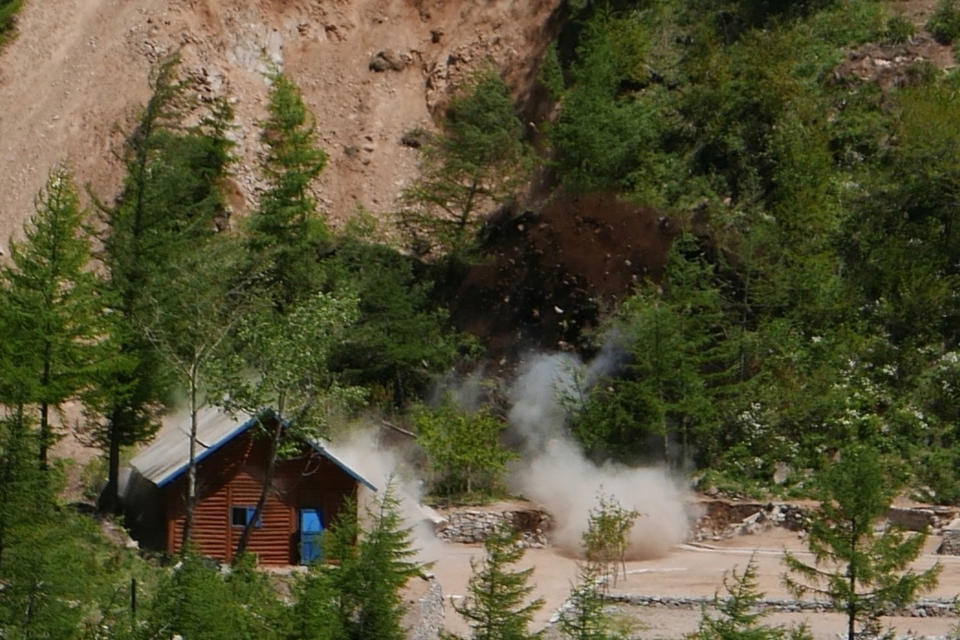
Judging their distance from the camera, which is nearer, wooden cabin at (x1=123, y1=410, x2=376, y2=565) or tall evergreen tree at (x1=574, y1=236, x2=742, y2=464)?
wooden cabin at (x1=123, y1=410, x2=376, y2=565)

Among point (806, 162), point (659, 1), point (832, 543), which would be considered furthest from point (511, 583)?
point (659, 1)

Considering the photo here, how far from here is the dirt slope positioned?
214 feet

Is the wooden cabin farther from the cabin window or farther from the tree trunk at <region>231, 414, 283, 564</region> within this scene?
the tree trunk at <region>231, 414, 283, 564</region>

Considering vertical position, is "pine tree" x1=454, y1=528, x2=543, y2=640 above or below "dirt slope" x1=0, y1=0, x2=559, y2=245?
below

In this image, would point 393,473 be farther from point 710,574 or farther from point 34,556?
point 34,556

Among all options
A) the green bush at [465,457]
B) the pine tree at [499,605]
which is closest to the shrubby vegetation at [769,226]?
the green bush at [465,457]

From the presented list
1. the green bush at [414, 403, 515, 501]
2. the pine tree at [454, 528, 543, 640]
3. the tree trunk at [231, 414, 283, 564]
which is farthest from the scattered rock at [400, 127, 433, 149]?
the pine tree at [454, 528, 543, 640]

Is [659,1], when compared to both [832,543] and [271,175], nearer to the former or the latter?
[271,175]

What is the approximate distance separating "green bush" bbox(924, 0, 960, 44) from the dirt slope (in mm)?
12403

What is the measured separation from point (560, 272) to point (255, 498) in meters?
16.5

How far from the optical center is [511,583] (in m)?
31.5

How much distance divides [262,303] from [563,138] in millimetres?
20025

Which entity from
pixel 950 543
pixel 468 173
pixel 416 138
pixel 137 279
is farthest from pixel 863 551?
pixel 416 138

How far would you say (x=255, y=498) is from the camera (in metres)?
42.2
